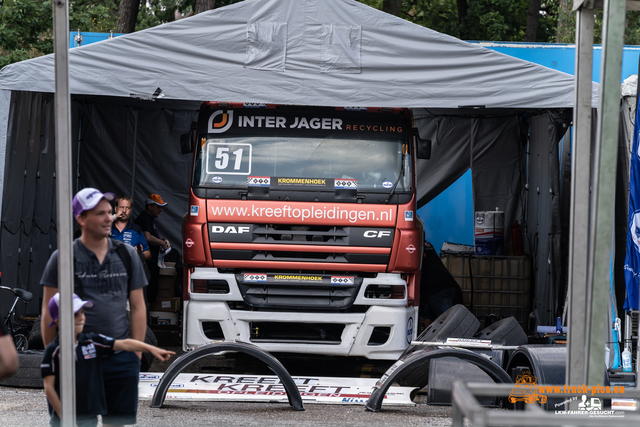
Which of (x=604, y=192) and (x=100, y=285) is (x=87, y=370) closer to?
(x=100, y=285)

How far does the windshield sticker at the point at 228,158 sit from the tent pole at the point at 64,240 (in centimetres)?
438

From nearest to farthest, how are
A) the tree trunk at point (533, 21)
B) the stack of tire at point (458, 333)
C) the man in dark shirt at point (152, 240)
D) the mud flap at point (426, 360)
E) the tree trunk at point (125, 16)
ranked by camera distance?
the mud flap at point (426, 360)
the stack of tire at point (458, 333)
the man in dark shirt at point (152, 240)
the tree trunk at point (125, 16)
the tree trunk at point (533, 21)

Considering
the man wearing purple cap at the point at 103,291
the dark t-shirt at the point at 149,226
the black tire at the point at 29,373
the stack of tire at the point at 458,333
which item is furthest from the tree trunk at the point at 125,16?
the man wearing purple cap at the point at 103,291

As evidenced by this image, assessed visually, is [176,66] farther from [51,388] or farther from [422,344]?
[51,388]

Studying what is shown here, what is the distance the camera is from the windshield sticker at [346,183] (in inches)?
317

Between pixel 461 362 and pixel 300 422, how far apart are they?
1626 mm

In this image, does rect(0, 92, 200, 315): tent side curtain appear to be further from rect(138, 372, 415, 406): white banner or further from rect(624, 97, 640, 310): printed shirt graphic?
rect(624, 97, 640, 310): printed shirt graphic

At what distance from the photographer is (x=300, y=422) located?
6.29 m

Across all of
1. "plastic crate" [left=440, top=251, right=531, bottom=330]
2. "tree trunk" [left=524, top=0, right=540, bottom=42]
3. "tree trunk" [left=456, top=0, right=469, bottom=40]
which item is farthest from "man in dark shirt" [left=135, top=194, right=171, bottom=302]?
"tree trunk" [left=456, top=0, right=469, bottom=40]

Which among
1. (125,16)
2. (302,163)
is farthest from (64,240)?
(125,16)

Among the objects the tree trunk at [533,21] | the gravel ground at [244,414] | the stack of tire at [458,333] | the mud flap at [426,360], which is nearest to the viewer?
the gravel ground at [244,414]

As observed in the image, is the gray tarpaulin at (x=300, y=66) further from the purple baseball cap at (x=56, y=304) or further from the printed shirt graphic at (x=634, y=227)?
the purple baseball cap at (x=56, y=304)

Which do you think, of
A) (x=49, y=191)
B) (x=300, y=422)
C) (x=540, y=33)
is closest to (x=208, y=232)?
(x=300, y=422)

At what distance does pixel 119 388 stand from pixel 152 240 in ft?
20.3
